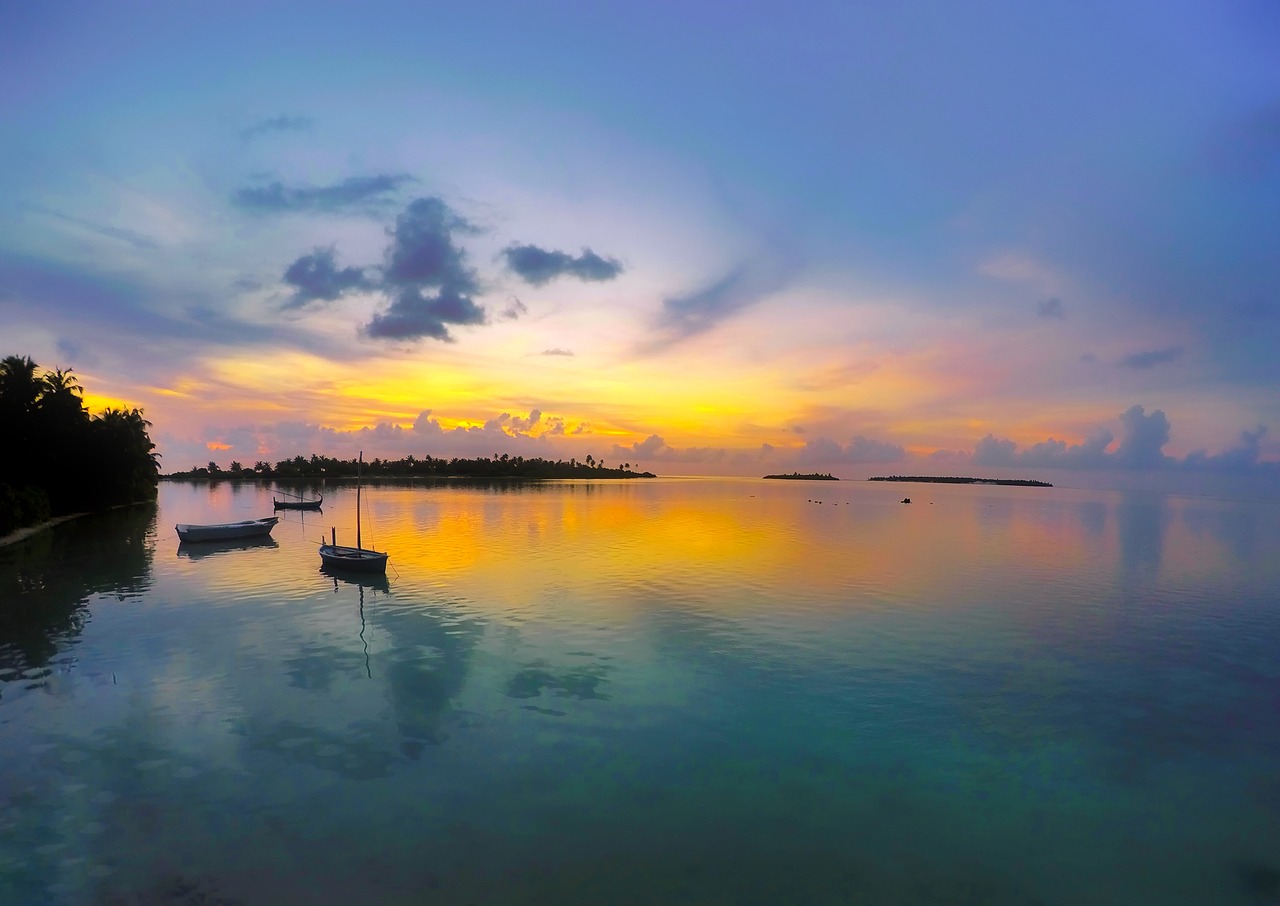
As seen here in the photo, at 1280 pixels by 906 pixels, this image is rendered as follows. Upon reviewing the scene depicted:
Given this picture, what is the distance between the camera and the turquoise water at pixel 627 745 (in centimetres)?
1256

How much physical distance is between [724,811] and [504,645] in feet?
49.5

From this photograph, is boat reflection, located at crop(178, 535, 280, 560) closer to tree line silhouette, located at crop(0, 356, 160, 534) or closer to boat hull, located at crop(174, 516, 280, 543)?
boat hull, located at crop(174, 516, 280, 543)

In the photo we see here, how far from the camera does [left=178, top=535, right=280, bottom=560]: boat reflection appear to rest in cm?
5406

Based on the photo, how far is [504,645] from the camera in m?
27.5

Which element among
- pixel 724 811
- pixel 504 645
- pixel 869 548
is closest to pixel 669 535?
pixel 869 548

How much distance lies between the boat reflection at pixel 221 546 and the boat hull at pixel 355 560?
53.8ft

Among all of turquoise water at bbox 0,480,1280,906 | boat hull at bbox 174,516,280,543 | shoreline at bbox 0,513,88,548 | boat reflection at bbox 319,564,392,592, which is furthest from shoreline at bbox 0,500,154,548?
boat reflection at bbox 319,564,392,592

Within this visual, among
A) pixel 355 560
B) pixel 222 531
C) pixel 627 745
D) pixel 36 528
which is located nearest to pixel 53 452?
pixel 36 528

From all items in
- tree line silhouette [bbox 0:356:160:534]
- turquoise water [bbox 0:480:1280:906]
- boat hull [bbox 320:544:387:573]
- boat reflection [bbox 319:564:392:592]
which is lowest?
turquoise water [bbox 0:480:1280:906]

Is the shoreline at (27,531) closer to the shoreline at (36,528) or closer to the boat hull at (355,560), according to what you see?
the shoreline at (36,528)

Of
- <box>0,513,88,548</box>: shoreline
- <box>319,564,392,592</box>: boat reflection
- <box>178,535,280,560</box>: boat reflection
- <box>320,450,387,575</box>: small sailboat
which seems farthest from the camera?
<box>178,535,280,560</box>: boat reflection

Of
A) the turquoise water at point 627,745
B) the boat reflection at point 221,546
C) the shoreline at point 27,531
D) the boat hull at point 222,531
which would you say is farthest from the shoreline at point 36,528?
the turquoise water at point 627,745

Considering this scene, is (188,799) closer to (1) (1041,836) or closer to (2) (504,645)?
(2) (504,645)

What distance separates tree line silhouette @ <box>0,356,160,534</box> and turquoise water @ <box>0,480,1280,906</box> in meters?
35.3
